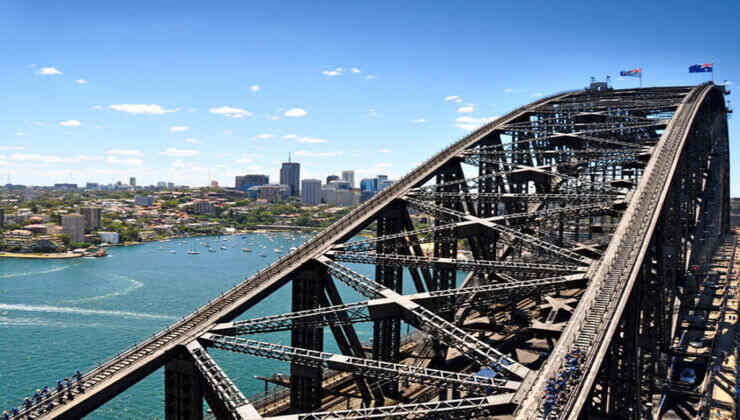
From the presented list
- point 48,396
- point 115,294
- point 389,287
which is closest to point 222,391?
point 48,396

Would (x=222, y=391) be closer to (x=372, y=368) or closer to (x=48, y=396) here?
(x=372, y=368)

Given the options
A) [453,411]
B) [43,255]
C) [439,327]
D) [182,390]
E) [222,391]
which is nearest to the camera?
[453,411]

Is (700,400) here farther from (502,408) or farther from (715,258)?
(715,258)

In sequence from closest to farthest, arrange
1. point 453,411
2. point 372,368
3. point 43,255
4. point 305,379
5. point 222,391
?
point 453,411, point 222,391, point 372,368, point 305,379, point 43,255

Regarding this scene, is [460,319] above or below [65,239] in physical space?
above

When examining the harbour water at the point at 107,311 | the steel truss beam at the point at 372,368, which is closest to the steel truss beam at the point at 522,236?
the steel truss beam at the point at 372,368

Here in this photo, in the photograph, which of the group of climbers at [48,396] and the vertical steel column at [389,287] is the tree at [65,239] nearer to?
the vertical steel column at [389,287]
